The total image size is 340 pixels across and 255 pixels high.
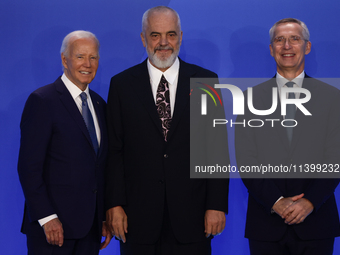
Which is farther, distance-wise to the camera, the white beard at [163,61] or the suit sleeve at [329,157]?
the white beard at [163,61]

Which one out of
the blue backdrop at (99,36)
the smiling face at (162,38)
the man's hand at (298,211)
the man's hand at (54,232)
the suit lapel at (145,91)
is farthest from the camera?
the blue backdrop at (99,36)

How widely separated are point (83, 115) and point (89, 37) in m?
0.55

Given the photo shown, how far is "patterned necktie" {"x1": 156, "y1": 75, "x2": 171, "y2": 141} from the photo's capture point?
8.68 feet

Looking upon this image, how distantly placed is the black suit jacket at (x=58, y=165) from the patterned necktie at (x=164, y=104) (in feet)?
1.60

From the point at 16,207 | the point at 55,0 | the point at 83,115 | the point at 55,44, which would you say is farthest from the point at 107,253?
the point at 55,0

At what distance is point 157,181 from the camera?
2.60 m

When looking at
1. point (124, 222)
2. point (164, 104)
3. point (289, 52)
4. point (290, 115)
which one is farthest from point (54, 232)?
point (289, 52)

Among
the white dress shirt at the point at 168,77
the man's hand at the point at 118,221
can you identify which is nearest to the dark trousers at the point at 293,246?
the man's hand at the point at 118,221

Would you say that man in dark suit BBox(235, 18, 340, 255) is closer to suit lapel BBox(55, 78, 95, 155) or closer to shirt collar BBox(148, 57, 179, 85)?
shirt collar BBox(148, 57, 179, 85)

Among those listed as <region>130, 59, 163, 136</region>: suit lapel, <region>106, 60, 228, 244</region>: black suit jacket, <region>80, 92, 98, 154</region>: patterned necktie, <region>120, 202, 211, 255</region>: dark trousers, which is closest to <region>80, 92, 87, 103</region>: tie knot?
<region>80, 92, 98, 154</region>: patterned necktie

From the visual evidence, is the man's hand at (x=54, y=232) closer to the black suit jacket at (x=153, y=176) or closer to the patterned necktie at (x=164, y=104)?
the black suit jacket at (x=153, y=176)

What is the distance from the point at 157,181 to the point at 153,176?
0.14ft

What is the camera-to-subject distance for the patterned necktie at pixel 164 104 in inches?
104

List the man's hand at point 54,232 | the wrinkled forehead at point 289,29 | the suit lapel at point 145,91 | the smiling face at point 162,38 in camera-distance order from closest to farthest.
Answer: the man's hand at point 54,232 → the suit lapel at point 145,91 → the smiling face at point 162,38 → the wrinkled forehead at point 289,29
